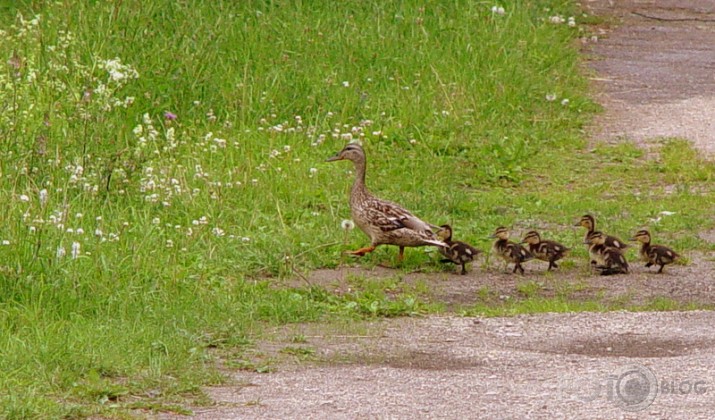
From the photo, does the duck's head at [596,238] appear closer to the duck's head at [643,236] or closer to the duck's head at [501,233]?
the duck's head at [643,236]

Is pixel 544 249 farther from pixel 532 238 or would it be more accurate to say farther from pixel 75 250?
pixel 75 250

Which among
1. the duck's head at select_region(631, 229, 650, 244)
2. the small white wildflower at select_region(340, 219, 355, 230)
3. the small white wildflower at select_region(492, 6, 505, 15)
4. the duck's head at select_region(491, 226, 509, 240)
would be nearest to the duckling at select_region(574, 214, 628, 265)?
the duck's head at select_region(631, 229, 650, 244)

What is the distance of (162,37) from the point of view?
47.5 ft

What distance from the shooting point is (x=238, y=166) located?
40.3ft

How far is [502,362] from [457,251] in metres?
2.59

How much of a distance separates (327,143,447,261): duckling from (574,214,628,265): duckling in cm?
123

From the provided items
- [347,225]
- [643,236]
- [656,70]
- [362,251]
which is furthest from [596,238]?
[656,70]

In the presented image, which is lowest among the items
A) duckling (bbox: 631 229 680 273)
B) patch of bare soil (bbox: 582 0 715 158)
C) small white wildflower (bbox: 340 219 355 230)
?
small white wildflower (bbox: 340 219 355 230)

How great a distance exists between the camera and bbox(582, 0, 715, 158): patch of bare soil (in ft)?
50.1

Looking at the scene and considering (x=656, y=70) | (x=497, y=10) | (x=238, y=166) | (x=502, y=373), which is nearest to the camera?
(x=502, y=373)

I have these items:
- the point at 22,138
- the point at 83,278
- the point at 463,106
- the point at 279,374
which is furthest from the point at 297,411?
the point at 463,106

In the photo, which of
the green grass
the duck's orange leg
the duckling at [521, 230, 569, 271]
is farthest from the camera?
the duck's orange leg

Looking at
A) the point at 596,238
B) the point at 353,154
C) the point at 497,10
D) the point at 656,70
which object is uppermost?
the point at 497,10

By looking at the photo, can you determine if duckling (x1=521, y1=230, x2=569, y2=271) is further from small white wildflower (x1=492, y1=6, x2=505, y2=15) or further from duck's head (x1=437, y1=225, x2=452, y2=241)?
small white wildflower (x1=492, y1=6, x2=505, y2=15)
